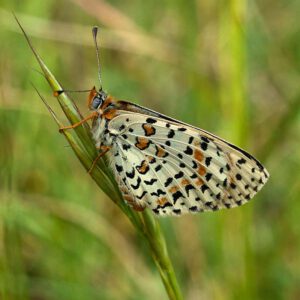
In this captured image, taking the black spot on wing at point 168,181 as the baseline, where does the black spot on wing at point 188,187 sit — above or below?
below

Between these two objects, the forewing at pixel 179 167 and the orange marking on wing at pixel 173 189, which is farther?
the orange marking on wing at pixel 173 189

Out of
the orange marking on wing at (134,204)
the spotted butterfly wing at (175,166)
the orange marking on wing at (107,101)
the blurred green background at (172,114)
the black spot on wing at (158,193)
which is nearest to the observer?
the orange marking on wing at (134,204)

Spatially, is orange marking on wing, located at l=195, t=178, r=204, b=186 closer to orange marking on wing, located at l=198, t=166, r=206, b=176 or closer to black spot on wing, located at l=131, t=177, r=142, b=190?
orange marking on wing, located at l=198, t=166, r=206, b=176

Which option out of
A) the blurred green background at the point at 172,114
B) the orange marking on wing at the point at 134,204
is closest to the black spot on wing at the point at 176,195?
the orange marking on wing at the point at 134,204

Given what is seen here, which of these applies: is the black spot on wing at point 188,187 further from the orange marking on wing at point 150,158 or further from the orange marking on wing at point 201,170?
the orange marking on wing at point 150,158

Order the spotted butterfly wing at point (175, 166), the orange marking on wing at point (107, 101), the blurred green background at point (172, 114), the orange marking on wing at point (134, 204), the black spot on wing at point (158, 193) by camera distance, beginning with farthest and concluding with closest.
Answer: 1. the blurred green background at point (172, 114)
2. the orange marking on wing at point (107, 101)
3. the black spot on wing at point (158, 193)
4. the spotted butterfly wing at point (175, 166)
5. the orange marking on wing at point (134, 204)

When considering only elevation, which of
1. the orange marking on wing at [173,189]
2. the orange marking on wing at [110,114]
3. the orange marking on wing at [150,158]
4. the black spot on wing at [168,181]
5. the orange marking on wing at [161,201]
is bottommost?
the orange marking on wing at [161,201]

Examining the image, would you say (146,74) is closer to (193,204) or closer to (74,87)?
(74,87)
